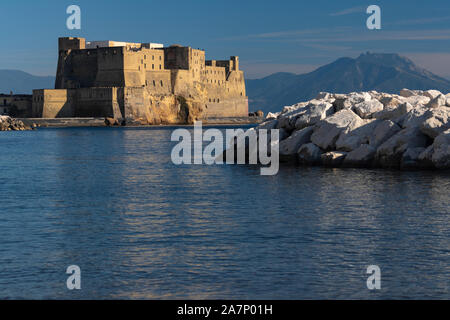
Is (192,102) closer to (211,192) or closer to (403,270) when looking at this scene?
(211,192)

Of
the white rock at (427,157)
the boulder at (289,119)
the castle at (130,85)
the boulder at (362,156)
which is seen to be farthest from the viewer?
the castle at (130,85)

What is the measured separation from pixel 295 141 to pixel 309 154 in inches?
45.6

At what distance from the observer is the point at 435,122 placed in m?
21.9

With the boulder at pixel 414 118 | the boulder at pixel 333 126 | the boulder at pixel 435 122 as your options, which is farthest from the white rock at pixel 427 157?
the boulder at pixel 333 126

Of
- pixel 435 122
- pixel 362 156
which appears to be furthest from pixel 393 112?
pixel 435 122

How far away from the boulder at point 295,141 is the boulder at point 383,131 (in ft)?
9.80

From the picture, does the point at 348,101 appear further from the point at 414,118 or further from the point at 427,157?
the point at 427,157

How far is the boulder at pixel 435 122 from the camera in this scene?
21.7 metres

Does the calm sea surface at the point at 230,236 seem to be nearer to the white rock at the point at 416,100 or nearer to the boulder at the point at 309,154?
the boulder at the point at 309,154

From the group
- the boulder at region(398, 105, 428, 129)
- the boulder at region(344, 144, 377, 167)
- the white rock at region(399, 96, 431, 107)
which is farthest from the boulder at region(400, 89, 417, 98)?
the boulder at region(344, 144, 377, 167)

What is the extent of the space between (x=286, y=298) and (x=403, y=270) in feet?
7.14

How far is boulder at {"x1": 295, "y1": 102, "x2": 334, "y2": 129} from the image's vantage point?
2620 centimetres
